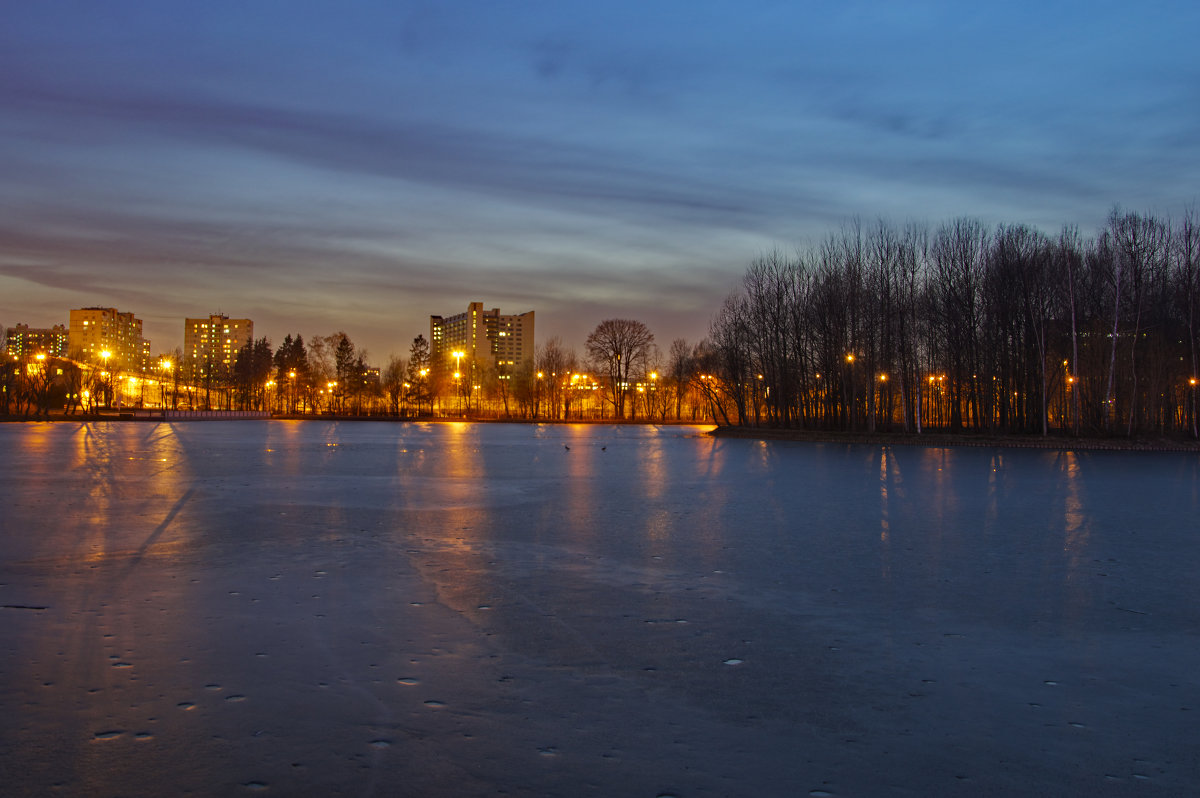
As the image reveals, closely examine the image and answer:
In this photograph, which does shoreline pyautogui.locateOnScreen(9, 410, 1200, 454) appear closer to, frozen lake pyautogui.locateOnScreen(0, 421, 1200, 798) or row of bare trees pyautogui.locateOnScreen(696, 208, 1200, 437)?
row of bare trees pyautogui.locateOnScreen(696, 208, 1200, 437)

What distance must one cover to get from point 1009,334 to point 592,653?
43.0 m

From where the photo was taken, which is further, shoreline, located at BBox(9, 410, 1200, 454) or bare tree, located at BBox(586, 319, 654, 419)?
bare tree, located at BBox(586, 319, 654, 419)

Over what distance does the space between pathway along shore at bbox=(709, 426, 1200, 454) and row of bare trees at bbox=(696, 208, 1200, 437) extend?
1.40 metres

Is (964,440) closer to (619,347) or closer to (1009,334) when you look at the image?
(1009,334)

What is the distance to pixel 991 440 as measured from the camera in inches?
1508

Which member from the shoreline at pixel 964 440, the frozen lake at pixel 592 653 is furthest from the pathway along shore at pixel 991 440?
the frozen lake at pixel 592 653

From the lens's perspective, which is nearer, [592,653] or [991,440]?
[592,653]

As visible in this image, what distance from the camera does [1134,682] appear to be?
4.95 metres

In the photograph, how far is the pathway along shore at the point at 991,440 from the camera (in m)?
35.6

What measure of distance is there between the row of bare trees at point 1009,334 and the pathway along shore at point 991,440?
1399 millimetres

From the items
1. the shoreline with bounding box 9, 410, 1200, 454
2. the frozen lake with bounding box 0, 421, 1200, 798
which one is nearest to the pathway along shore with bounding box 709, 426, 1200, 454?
the shoreline with bounding box 9, 410, 1200, 454

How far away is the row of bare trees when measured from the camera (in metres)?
39.1

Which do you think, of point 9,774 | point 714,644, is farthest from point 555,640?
point 9,774

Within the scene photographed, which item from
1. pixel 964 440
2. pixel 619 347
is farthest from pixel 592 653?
pixel 619 347
